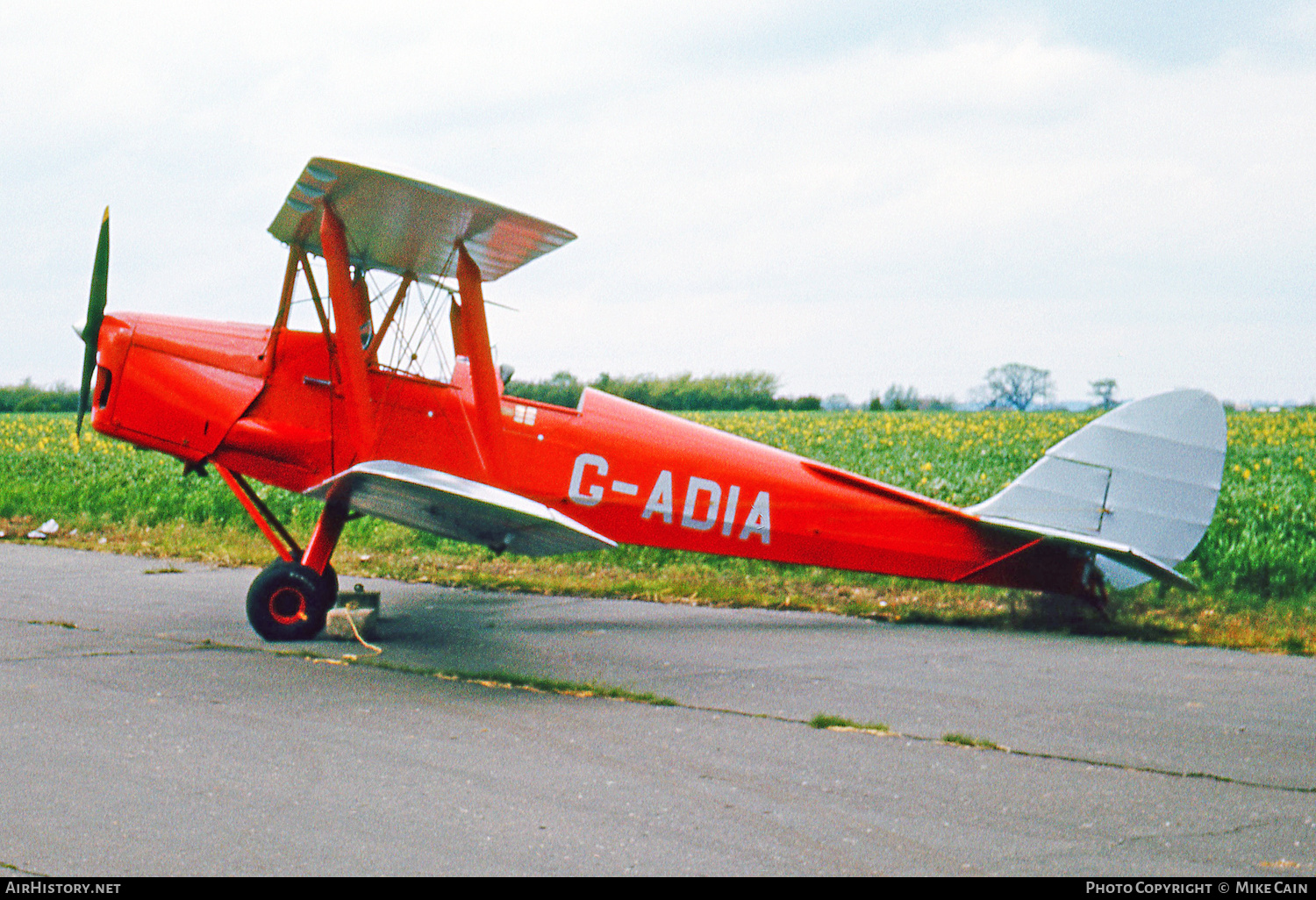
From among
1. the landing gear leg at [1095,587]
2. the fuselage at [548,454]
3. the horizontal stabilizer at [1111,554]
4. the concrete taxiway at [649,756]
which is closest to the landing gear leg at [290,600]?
the concrete taxiway at [649,756]

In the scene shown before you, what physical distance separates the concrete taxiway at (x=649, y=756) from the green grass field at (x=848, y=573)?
880 millimetres

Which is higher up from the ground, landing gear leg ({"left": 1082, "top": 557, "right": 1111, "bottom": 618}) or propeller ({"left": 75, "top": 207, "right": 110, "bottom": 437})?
propeller ({"left": 75, "top": 207, "right": 110, "bottom": 437})

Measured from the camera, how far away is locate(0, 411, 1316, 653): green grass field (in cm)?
776

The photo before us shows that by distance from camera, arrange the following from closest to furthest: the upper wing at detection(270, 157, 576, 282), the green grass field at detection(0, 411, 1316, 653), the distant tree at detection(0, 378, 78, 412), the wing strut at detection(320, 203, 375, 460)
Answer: the upper wing at detection(270, 157, 576, 282) < the wing strut at detection(320, 203, 375, 460) < the green grass field at detection(0, 411, 1316, 653) < the distant tree at detection(0, 378, 78, 412)

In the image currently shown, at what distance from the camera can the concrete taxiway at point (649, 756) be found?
3.26 metres

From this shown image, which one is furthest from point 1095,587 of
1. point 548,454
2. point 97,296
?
point 97,296

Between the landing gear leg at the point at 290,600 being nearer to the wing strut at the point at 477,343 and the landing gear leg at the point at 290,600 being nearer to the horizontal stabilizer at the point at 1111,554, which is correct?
the wing strut at the point at 477,343

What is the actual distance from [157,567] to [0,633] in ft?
11.8

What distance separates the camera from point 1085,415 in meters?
27.0

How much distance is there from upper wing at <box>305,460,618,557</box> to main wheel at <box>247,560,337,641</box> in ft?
1.84

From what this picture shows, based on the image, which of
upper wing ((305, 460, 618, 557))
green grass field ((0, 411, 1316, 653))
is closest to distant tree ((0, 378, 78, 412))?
green grass field ((0, 411, 1316, 653))

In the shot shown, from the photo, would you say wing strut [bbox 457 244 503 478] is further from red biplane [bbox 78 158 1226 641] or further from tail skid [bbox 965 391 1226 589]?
tail skid [bbox 965 391 1226 589]

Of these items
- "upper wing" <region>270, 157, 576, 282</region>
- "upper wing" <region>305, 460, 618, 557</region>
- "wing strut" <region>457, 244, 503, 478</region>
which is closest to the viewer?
"upper wing" <region>305, 460, 618, 557</region>

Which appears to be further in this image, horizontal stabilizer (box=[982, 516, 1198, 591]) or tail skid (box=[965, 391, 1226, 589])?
tail skid (box=[965, 391, 1226, 589])
